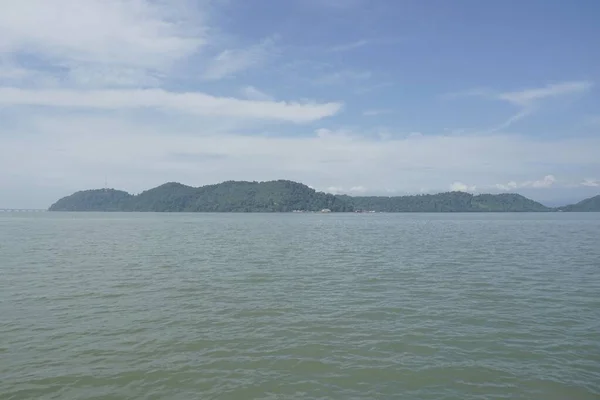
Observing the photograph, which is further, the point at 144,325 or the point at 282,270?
the point at 282,270

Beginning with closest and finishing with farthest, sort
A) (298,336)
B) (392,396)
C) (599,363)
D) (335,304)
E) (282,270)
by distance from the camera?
(392,396)
(599,363)
(298,336)
(335,304)
(282,270)

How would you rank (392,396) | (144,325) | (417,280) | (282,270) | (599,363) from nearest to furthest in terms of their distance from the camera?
(392,396)
(599,363)
(144,325)
(417,280)
(282,270)

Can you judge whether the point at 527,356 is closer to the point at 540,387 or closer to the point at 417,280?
the point at 540,387

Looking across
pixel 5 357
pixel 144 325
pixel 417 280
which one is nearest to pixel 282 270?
pixel 417 280

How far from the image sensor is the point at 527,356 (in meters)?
14.5

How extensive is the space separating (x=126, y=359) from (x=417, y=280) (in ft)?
64.7

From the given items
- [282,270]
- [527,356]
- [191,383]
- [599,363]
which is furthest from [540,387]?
[282,270]

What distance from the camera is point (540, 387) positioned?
12227mm

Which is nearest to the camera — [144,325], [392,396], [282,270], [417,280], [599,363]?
[392,396]

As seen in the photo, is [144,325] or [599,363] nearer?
[599,363]

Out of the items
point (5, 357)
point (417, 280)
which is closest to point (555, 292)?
point (417, 280)

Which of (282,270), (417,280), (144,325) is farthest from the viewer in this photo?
(282,270)

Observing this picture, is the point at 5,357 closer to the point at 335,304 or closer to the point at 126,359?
the point at 126,359

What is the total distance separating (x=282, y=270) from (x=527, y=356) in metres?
20.8
